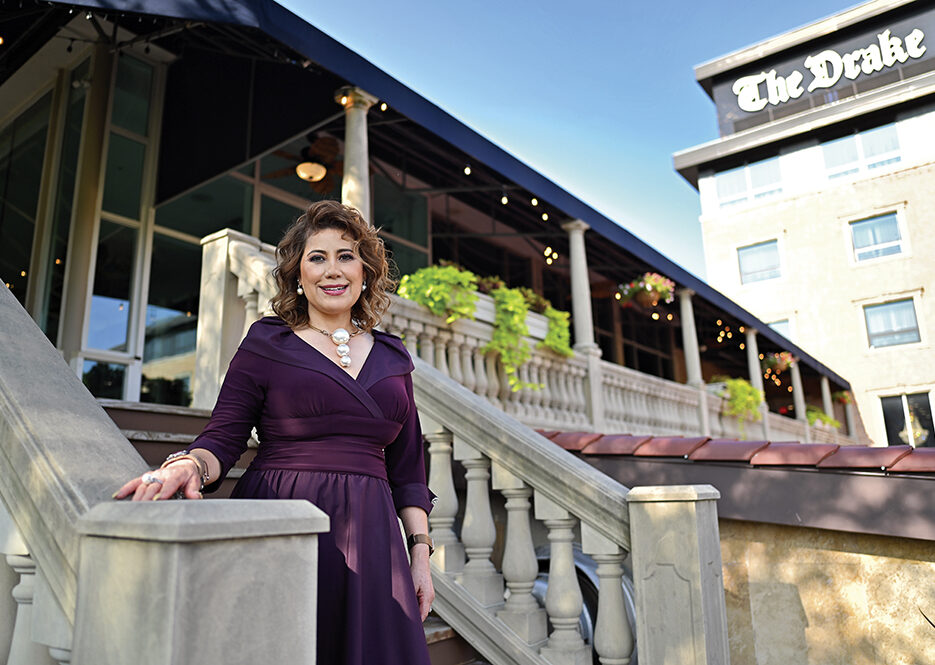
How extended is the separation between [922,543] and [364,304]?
2471 mm

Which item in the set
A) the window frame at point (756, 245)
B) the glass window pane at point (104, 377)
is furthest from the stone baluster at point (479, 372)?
the window frame at point (756, 245)

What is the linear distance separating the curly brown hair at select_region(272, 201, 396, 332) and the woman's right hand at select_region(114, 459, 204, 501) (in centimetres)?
58

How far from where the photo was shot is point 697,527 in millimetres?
2307

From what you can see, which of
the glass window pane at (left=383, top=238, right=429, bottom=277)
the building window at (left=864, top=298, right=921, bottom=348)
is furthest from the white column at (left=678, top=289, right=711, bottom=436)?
the building window at (left=864, top=298, right=921, bottom=348)

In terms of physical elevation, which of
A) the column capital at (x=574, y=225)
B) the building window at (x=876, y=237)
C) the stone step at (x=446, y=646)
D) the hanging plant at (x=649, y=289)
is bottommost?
the stone step at (x=446, y=646)

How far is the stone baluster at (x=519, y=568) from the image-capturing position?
270 centimetres

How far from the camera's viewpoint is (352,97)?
19.2ft

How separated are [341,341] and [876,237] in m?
24.5

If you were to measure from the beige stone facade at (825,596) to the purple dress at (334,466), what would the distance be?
1.96 meters

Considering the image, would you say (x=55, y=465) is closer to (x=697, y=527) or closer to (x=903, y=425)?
(x=697, y=527)

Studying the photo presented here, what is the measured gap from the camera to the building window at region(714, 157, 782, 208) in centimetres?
2494

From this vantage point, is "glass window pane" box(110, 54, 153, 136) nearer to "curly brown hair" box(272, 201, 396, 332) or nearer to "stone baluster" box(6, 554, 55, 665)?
"curly brown hair" box(272, 201, 396, 332)

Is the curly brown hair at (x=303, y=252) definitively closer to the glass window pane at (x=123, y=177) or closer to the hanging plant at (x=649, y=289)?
the glass window pane at (x=123, y=177)

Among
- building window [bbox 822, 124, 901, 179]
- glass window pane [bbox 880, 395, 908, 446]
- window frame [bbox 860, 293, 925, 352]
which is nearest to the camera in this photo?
window frame [bbox 860, 293, 925, 352]
